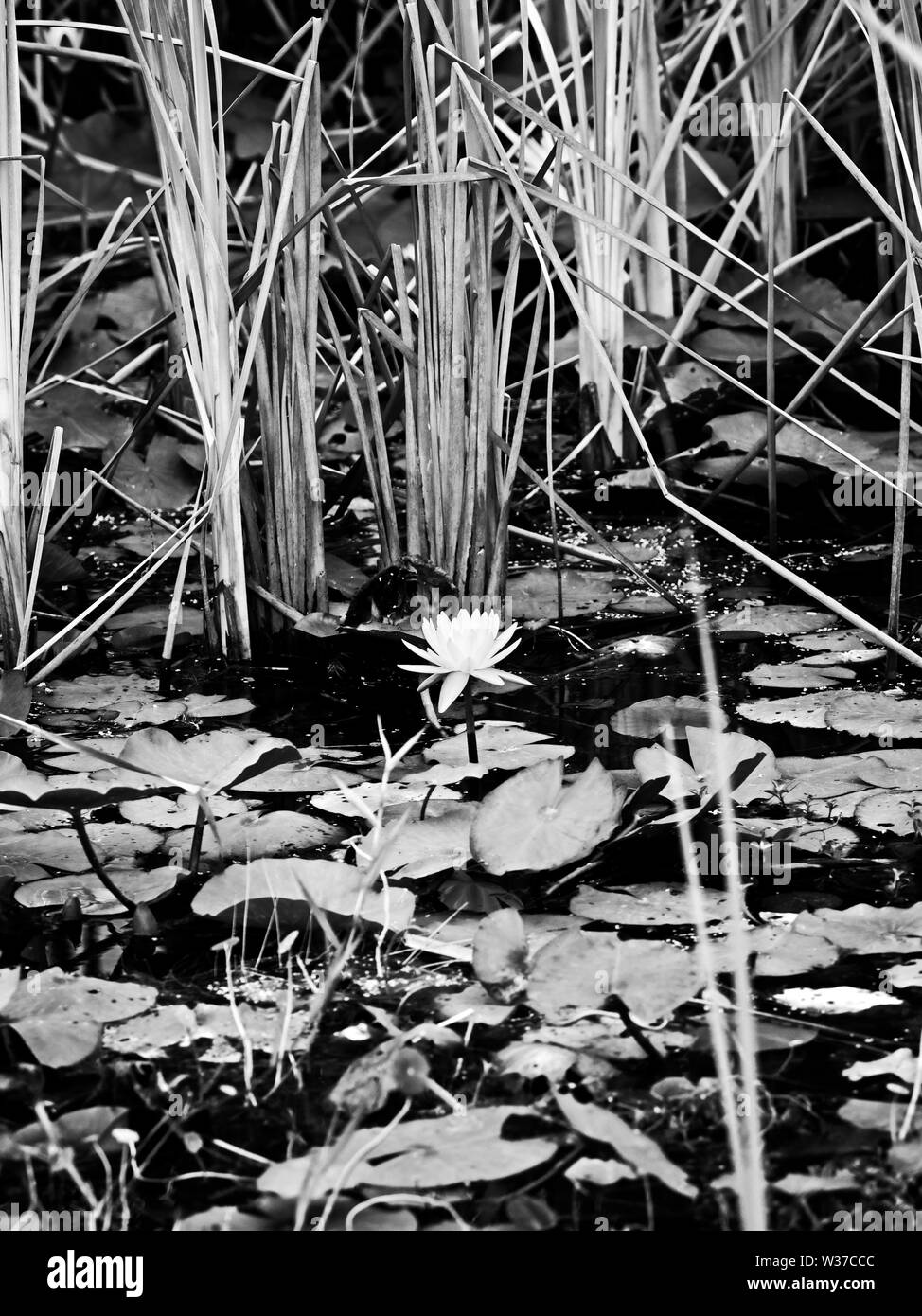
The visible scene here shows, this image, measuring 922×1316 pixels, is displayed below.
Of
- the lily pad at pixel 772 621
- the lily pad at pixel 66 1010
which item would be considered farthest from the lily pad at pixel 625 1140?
the lily pad at pixel 772 621

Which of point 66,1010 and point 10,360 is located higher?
point 10,360

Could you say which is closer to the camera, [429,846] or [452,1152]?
[452,1152]

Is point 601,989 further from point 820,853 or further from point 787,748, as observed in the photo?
point 787,748

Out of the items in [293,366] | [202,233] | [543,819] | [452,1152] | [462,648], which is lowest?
[452,1152]

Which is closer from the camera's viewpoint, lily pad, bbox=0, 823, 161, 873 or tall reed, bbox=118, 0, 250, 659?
lily pad, bbox=0, 823, 161, 873

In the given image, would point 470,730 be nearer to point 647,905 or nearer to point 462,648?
point 462,648

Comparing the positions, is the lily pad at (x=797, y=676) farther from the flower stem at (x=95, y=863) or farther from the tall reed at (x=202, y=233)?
the flower stem at (x=95, y=863)

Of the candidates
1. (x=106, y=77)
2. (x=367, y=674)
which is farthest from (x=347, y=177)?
(x=106, y=77)

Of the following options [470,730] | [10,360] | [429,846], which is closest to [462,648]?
[470,730]

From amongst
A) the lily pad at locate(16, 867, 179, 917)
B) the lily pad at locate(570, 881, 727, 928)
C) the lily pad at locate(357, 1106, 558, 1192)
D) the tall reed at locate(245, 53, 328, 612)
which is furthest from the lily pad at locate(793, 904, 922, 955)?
the tall reed at locate(245, 53, 328, 612)

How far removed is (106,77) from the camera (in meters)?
3.87

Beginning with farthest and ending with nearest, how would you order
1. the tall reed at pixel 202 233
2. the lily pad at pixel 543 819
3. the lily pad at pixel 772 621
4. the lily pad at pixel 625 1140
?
the lily pad at pixel 772 621, the tall reed at pixel 202 233, the lily pad at pixel 543 819, the lily pad at pixel 625 1140

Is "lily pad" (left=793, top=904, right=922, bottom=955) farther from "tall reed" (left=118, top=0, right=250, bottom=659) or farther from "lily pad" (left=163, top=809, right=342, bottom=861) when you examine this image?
"tall reed" (left=118, top=0, right=250, bottom=659)

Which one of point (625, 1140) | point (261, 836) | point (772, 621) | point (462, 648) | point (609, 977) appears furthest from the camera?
point (772, 621)
